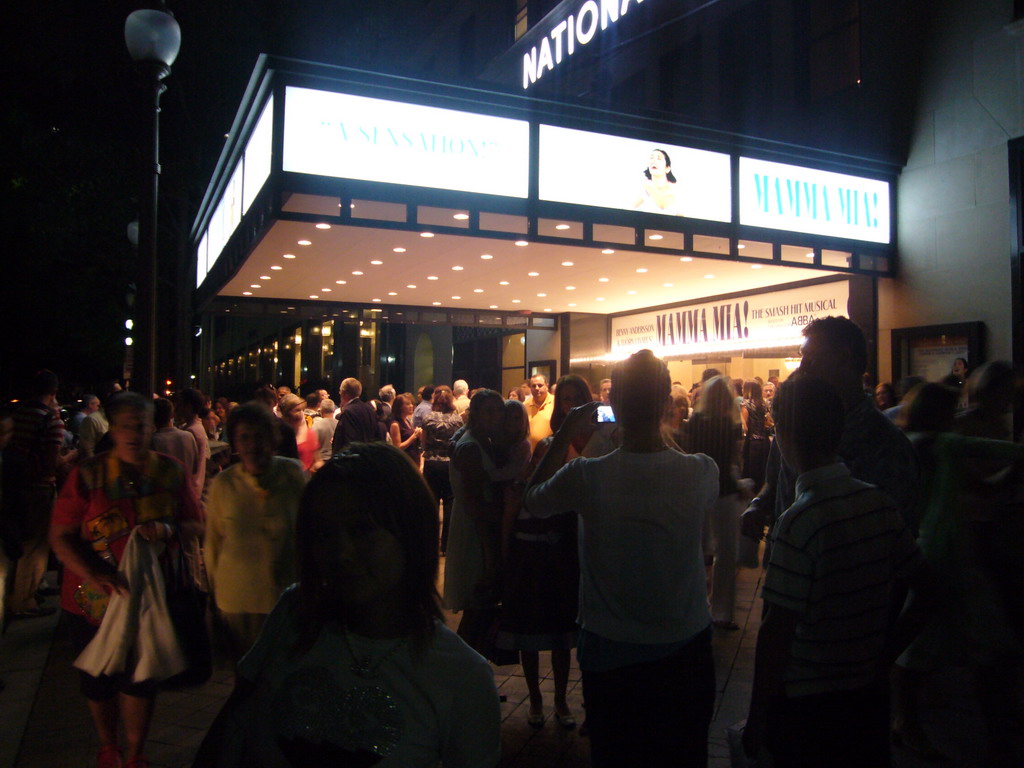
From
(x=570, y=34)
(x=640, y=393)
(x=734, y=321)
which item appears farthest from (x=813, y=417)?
(x=734, y=321)

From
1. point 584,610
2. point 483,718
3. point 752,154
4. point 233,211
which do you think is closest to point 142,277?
point 233,211

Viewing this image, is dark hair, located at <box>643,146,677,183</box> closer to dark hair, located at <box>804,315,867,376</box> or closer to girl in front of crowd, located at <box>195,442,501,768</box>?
dark hair, located at <box>804,315,867,376</box>

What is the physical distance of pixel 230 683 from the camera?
5.00 m

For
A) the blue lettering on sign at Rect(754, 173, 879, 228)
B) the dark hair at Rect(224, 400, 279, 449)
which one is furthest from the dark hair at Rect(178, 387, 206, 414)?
the blue lettering on sign at Rect(754, 173, 879, 228)

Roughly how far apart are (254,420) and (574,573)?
1956 millimetres

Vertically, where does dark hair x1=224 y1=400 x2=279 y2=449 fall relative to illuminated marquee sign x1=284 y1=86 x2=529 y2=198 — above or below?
below

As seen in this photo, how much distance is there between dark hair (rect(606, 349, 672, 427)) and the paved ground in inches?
84.5

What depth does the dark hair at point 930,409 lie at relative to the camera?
12.4ft

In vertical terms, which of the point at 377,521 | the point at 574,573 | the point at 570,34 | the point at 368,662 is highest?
the point at 570,34

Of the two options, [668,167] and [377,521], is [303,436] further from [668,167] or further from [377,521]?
[377,521]

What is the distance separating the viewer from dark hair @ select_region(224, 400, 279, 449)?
3861 mm

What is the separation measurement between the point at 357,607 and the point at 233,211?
467 inches

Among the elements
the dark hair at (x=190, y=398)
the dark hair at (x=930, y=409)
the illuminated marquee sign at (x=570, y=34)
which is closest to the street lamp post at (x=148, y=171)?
the dark hair at (x=190, y=398)

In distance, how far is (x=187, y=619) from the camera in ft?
11.5
